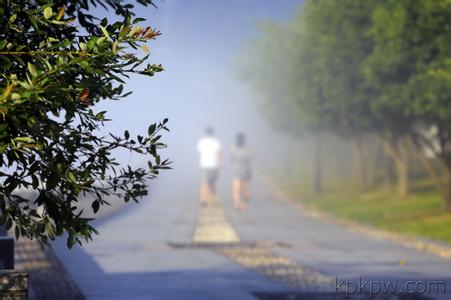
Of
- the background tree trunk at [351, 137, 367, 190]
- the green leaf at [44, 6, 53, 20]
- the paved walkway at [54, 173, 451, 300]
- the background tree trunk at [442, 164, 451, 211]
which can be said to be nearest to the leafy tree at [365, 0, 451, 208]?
the background tree trunk at [442, 164, 451, 211]

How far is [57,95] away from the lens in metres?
5.94

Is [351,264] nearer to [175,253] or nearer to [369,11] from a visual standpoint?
[175,253]

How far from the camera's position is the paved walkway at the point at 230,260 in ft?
41.2

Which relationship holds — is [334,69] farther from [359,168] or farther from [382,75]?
[359,168]

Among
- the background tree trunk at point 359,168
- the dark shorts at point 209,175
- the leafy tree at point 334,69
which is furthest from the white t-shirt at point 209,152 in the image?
the background tree trunk at point 359,168

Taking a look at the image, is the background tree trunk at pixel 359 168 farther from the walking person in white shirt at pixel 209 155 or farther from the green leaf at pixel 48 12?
the green leaf at pixel 48 12

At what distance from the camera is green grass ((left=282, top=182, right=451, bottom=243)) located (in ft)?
83.3

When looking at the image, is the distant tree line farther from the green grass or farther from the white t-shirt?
the white t-shirt

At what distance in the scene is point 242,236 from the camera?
854 inches

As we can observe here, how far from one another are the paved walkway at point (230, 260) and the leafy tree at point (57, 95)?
4609 millimetres

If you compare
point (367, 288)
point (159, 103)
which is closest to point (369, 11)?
point (367, 288)

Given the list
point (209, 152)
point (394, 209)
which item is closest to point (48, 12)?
point (209, 152)

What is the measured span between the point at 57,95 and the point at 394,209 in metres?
27.7

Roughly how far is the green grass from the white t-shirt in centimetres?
421
